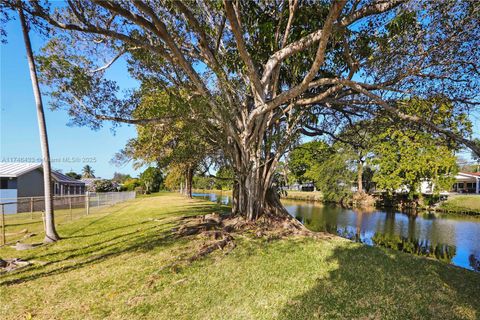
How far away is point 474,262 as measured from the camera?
10281mm

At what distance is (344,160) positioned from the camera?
33750 millimetres

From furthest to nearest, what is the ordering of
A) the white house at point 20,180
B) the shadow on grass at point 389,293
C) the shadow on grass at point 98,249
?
the white house at point 20,180 < the shadow on grass at point 98,249 < the shadow on grass at point 389,293

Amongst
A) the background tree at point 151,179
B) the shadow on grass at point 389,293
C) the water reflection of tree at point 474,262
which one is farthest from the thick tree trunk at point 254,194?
the background tree at point 151,179

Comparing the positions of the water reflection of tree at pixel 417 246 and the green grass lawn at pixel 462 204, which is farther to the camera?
the green grass lawn at pixel 462 204

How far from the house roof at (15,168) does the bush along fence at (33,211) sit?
12.9ft

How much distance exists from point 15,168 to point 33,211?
1068cm

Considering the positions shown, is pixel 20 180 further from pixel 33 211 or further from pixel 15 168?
pixel 33 211

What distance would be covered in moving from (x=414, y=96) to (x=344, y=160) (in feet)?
89.5

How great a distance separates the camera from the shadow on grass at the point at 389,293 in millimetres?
3674

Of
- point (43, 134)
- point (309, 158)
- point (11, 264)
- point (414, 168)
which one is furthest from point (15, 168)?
point (414, 168)

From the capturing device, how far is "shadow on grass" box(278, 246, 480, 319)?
3.67 metres

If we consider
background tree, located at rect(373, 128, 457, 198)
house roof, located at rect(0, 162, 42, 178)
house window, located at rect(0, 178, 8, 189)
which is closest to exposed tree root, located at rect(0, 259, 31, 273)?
house roof, located at rect(0, 162, 42, 178)

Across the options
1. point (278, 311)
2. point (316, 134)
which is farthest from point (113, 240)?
point (316, 134)

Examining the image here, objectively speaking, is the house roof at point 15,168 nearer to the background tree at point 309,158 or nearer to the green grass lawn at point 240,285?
the green grass lawn at point 240,285
